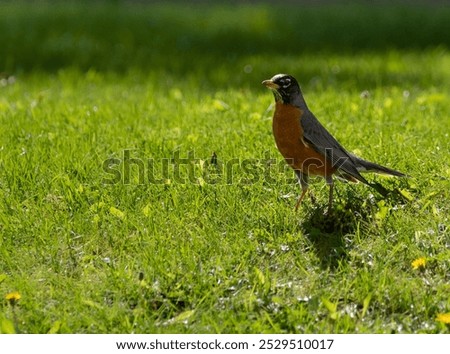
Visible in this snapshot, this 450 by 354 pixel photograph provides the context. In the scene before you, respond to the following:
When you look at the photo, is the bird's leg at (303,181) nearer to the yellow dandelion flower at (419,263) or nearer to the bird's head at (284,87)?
the bird's head at (284,87)

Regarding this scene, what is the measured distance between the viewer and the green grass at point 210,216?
14.6 ft

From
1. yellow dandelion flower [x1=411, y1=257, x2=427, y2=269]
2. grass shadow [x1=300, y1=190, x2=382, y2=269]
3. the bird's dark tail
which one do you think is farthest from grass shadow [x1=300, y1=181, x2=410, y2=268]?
yellow dandelion flower [x1=411, y1=257, x2=427, y2=269]

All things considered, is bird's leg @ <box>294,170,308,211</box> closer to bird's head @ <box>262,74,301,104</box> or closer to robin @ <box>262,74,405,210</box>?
robin @ <box>262,74,405,210</box>

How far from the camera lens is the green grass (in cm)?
445

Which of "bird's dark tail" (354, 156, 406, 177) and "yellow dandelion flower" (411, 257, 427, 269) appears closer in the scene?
"yellow dandelion flower" (411, 257, 427, 269)

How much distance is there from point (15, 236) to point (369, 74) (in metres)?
5.68

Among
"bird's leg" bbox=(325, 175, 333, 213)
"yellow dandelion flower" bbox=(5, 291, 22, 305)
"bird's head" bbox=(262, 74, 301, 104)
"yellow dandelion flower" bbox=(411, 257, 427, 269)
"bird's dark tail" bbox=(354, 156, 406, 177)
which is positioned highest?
"bird's head" bbox=(262, 74, 301, 104)

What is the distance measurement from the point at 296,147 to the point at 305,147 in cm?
5

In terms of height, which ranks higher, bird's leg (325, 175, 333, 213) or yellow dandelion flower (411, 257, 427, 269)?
bird's leg (325, 175, 333, 213)

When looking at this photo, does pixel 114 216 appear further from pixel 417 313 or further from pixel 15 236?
pixel 417 313

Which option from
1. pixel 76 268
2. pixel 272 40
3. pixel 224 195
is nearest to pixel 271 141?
pixel 224 195

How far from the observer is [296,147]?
16.8 feet

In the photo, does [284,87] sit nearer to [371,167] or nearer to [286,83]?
[286,83]

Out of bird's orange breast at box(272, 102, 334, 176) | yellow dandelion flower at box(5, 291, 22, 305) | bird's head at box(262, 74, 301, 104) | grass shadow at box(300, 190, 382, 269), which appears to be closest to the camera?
yellow dandelion flower at box(5, 291, 22, 305)
